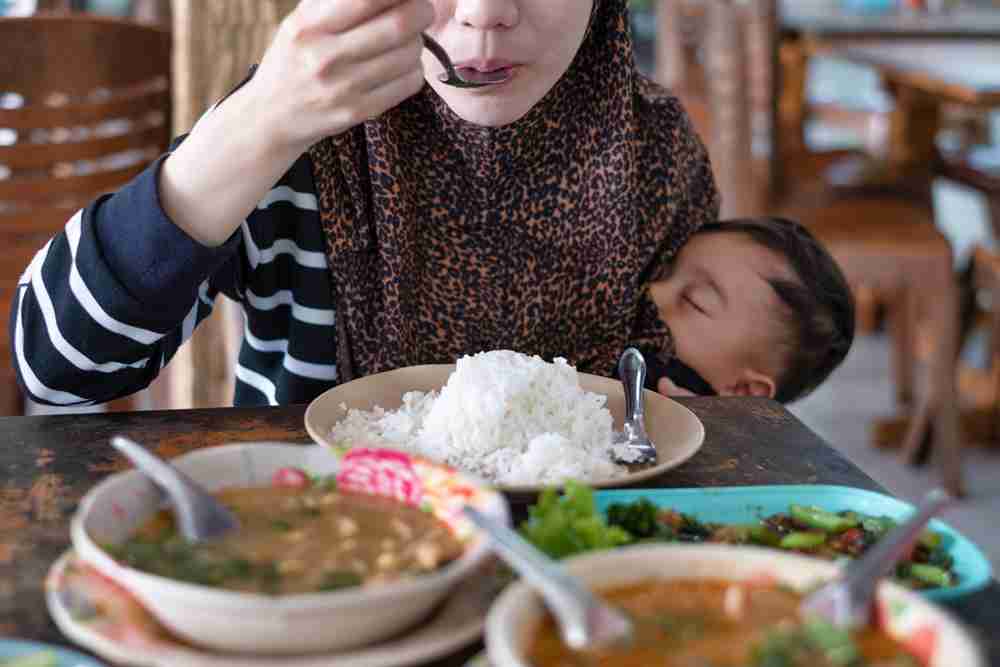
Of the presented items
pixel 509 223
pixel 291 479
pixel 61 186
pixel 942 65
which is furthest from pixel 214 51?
pixel 942 65

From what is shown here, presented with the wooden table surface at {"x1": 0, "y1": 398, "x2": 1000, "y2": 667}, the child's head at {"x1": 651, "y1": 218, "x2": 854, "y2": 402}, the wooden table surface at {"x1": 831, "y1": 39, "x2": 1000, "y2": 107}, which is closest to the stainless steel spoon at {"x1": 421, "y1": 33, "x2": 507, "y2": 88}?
the wooden table surface at {"x1": 0, "y1": 398, "x2": 1000, "y2": 667}

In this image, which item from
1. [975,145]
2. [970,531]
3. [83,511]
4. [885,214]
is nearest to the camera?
[83,511]

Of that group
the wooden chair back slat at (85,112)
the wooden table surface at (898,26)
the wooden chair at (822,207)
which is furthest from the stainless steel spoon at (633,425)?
the wooden table surface at (898,26)

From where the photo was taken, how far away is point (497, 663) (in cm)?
62

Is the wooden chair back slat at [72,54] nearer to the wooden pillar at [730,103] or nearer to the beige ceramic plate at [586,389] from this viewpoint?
the beige ceramic plate at [586,389]

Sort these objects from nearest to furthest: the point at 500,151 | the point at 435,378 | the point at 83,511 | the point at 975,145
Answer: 1. the point at 83,511
2. the point at 435,378
3. the point at 500,151
4. the point at 975,145

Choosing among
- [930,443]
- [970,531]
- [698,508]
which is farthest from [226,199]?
[930,443]

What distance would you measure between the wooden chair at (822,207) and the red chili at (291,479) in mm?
2583

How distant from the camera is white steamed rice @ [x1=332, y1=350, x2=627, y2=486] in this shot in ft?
3.41

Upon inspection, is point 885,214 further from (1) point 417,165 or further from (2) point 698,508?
(2) point 698,508

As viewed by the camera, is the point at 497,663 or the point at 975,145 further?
the point at 975,145

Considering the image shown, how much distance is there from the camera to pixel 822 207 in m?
3.40

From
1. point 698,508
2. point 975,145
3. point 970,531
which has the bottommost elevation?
point 970,531

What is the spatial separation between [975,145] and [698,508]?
4.84 m
